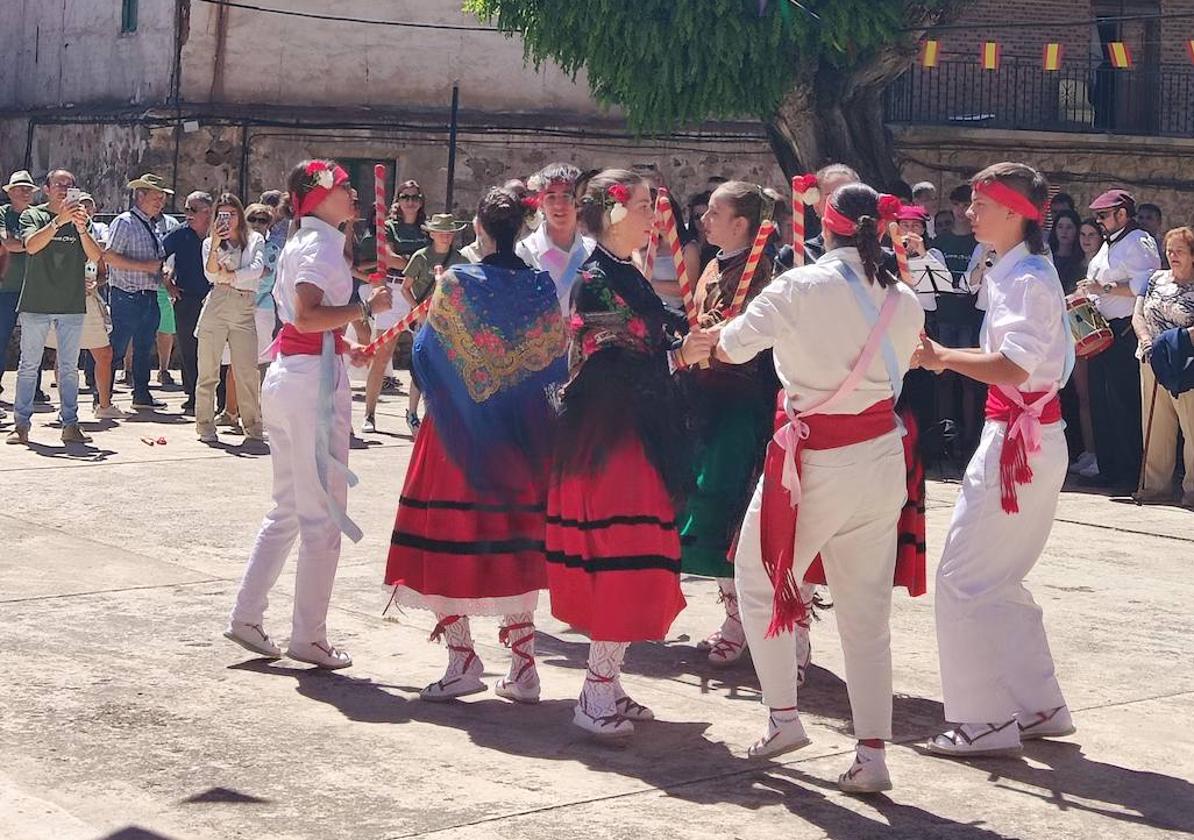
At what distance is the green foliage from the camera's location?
59.9 feet

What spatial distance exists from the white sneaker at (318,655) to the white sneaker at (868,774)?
2.22m

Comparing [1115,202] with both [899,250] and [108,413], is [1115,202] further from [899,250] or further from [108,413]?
[108,413]

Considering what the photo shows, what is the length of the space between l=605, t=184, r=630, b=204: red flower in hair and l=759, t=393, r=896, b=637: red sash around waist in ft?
3.42

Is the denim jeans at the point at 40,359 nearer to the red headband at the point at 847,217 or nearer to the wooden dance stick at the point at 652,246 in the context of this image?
the wooden dance stick at the point at 652,246

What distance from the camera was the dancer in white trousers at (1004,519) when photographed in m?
6.20

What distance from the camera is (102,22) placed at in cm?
2370

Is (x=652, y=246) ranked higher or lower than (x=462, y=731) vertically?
higher

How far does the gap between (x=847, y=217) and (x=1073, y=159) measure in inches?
847

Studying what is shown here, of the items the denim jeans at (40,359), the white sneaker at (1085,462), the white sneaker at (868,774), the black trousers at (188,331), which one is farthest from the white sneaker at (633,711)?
the black trousers at (188,331)

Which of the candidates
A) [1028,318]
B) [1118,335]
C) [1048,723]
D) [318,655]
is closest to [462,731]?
[318,655]

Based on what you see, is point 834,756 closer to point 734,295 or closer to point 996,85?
point 734,295

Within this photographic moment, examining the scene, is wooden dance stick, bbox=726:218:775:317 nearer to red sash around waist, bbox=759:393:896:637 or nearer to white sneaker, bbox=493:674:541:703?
red sash around waist, bbox=759:393:896:637

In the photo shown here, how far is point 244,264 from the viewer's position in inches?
536

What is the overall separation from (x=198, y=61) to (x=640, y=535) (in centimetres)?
1753
